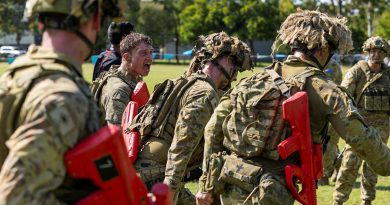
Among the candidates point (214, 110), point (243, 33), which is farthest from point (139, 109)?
point (243, 33)

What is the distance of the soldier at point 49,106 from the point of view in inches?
100

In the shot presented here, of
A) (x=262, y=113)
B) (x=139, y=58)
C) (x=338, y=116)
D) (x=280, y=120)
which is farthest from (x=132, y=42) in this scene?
(x=338, y=116)

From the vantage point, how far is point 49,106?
2.59m

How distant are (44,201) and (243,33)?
73.4 m

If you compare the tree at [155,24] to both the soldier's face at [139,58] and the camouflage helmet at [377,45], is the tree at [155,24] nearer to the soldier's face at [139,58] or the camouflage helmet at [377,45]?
the camouflage helmet at [377,45]

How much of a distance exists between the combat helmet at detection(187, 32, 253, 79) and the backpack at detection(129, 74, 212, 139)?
0.25m

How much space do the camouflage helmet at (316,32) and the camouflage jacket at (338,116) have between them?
0.45 feet

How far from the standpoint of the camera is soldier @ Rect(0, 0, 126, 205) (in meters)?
2.55

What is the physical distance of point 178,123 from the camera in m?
5.38

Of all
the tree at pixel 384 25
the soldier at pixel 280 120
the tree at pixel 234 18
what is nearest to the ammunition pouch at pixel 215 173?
the soldier at pixel 280 120

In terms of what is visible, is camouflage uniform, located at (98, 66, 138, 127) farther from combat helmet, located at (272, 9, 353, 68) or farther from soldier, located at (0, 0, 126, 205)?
soldier, located at (0, 0, 126, 205)

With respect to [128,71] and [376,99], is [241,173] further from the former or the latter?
[376,99]

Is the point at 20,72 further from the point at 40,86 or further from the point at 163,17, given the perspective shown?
the point at 163,17

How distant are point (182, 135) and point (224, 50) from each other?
84cm
